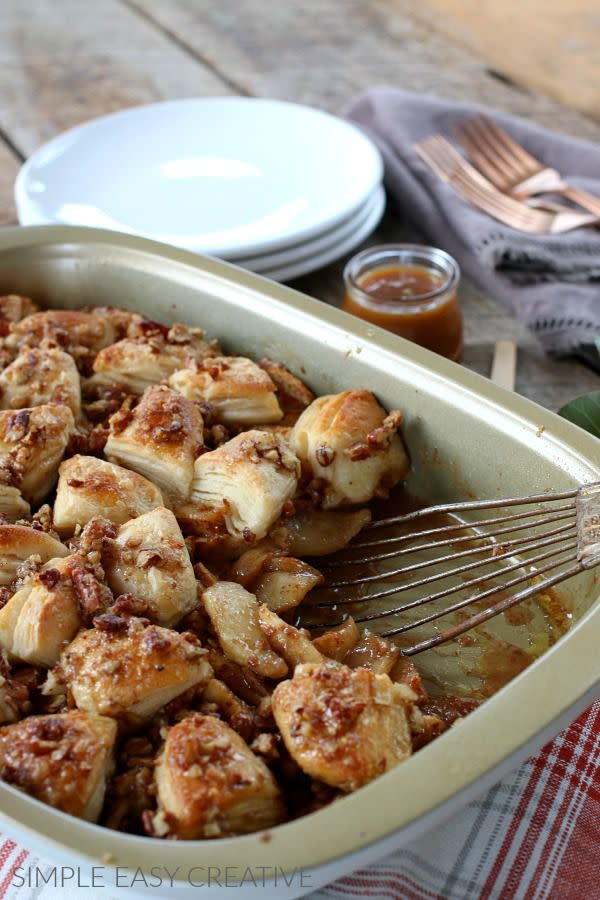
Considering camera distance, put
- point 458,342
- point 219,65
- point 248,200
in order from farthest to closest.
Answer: point 219,65, point 248,200, point 458,342

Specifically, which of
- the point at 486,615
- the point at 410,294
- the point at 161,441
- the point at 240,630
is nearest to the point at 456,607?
the point at 486,615

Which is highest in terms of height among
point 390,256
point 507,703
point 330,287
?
point 507,703

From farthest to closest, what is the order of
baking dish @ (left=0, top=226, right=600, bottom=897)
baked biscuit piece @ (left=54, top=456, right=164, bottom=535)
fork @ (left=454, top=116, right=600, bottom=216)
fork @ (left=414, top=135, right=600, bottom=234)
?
fork @ (left=454, top=116, right=600, bottom=216) → fork @ (left=414, top=135, right=600, bottom=234) → baked biscuit piece @ (left=54, top=456, right=164, bottom=535) → baking dish @ (left=0, top=226, right=600, bottom=897)

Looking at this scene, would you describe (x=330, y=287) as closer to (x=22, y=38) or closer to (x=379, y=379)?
(x=379, y=379)

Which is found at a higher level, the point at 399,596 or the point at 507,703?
the point at 507,703

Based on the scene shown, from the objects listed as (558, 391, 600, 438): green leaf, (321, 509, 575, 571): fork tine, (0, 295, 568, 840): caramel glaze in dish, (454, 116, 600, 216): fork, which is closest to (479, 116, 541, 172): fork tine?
(454, 116, 600, 216): fork

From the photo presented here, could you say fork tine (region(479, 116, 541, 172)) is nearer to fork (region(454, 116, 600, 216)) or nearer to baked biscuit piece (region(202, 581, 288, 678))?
fork (region(454, 116, 600, 216))

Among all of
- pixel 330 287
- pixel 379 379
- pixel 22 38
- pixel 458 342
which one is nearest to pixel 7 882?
pixel 379 379

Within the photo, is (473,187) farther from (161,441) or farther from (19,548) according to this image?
(19,548)
